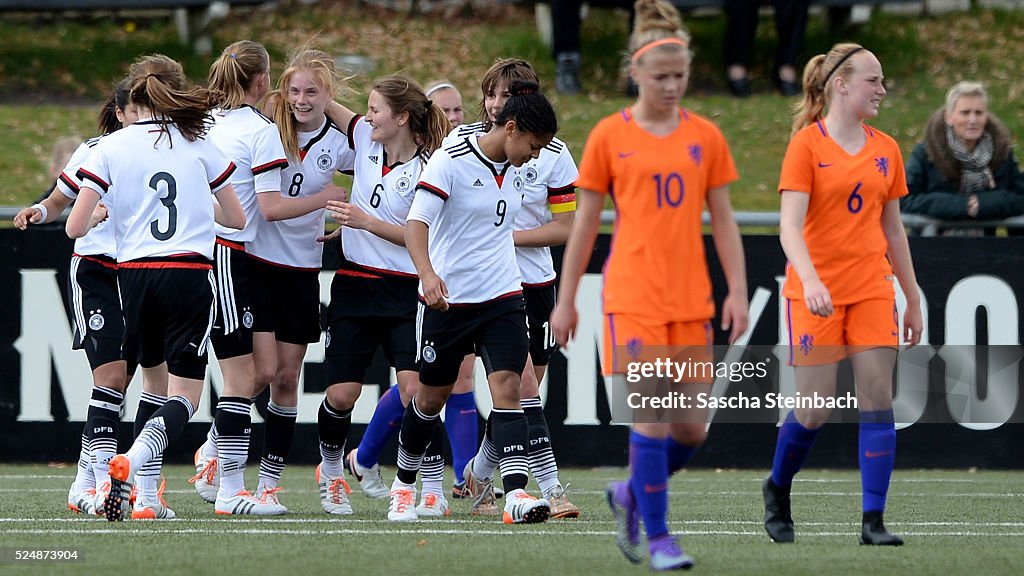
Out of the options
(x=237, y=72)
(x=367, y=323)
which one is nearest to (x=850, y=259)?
(x=367, y=323)

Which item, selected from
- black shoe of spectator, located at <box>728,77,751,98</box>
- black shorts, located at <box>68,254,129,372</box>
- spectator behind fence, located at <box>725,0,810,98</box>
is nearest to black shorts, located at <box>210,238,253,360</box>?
black shorts, located at <box>68,254,129,372</box>

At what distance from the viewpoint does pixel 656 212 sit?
5.73 metres

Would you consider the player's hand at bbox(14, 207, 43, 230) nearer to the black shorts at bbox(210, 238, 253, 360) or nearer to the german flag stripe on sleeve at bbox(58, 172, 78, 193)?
the german flag stripe on sleeve at bbox(58, 172, 78, 193)

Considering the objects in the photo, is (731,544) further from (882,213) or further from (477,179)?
(477,179)

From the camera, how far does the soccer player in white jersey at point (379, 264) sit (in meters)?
7.86

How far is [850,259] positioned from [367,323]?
266 centimetres

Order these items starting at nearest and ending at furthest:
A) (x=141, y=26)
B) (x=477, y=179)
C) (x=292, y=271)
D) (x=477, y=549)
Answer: (x=477, y=549)
(x=477, y=179)
(x=292, y=271)
(x=141, y=26)

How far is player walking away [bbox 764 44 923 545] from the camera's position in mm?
6379

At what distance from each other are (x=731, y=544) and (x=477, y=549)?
3.57 ft

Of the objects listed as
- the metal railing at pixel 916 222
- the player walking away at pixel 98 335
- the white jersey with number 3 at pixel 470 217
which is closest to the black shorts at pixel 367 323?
the white jersey with number 3 at pixel 470 217

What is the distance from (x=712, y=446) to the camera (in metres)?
10.8

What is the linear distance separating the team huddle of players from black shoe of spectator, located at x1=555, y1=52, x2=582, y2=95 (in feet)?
25.7

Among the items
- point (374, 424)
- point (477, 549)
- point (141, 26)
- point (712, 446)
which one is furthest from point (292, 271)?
point (141, 26)

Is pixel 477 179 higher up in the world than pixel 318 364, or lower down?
higher up
